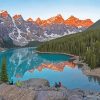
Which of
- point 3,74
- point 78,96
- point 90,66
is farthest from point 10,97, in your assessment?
point 90,66

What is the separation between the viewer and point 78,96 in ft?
133

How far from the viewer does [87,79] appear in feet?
301

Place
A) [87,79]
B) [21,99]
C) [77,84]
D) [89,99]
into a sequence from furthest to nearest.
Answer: [87,79] < [77,84] < [21,99] < [89,99]

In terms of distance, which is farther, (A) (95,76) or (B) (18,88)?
(A) (95,76)

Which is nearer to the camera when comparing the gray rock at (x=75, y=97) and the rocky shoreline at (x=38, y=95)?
the gray rock at (x=75, y=97)

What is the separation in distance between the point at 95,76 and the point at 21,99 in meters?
59.0

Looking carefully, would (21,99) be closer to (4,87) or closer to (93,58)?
(4,87)

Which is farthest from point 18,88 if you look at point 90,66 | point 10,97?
point 90,66

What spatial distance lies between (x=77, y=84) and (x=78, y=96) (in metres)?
42.8

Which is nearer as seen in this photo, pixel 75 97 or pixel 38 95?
pixel 75 97

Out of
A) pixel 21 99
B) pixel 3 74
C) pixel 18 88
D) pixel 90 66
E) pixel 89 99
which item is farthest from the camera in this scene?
pixel 90 66

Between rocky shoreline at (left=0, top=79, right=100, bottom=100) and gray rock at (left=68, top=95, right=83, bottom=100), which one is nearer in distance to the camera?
gray rock at (left=68, top=95, right=83, bottom=100)

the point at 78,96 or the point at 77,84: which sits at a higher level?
the point at 78,96

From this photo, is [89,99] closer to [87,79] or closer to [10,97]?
[10,97]
